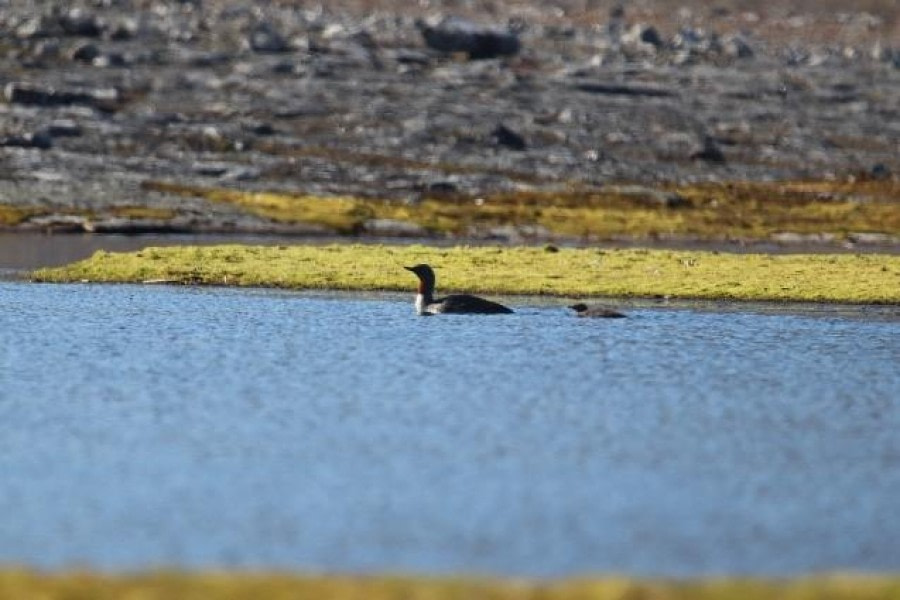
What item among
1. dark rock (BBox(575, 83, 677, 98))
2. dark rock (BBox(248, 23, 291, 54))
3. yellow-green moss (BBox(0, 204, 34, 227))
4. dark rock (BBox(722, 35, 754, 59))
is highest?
dark rock (BBox(722, 35, 754, 59))

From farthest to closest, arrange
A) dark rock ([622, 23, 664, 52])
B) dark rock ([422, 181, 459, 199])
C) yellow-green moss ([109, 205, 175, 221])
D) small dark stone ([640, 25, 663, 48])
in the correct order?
small dark stone ([640, 25, 663, 48]) < dark rock ([622, 23, 664, 52]) < dark rock ([422, 181, 459, 199]) < yellow-green moss ([109, 205, 175, 221])

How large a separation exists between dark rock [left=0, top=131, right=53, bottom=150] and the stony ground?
0.63ft

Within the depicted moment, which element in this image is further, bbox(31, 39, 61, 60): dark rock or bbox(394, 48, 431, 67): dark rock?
bbox(394, 48, 431, 67): dark rock

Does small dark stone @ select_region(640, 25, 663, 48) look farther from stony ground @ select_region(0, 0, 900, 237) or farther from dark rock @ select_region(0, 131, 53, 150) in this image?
dark rock @ select_region(0, 131, 53, 150)

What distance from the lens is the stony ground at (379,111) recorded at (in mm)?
99438

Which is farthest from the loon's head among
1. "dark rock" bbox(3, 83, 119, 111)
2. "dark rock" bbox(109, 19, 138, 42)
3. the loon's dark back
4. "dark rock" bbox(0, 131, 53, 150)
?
"dark rock" bbox(109, 19, 138, 42)

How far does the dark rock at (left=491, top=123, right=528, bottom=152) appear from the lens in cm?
11562

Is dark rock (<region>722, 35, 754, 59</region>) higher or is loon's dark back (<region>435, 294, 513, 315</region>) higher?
dark rock (<region>722, 35, 754, 59</region>)

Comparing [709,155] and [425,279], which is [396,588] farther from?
[709,155]

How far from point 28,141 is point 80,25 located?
1645 inches

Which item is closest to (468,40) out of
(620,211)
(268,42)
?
(268,42)

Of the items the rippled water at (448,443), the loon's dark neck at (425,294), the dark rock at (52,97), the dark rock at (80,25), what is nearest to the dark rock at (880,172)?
the dark rock at (52,97)

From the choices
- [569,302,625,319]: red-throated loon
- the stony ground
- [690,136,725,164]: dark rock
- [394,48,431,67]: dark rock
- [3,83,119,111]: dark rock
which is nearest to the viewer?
[569,302,625,319]: red-throated loon

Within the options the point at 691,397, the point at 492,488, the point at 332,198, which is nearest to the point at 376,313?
the point at 691,397
